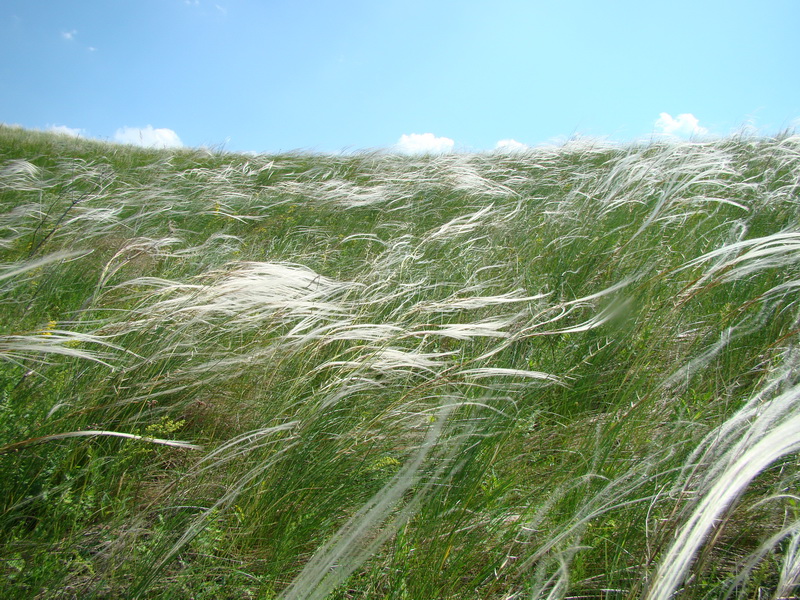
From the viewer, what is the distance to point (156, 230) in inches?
132

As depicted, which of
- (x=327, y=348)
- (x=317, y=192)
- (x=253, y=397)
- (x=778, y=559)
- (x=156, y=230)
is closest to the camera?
(x=778, y=559)

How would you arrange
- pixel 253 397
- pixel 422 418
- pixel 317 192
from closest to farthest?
pixel 422 418, pixel 253 397, pixel 317 192

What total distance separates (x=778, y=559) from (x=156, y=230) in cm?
362

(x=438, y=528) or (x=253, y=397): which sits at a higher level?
(x=253, y=397)

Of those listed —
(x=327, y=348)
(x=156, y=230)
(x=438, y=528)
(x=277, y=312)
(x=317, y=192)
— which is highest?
(x=317, y=192)

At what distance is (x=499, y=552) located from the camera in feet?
3.10

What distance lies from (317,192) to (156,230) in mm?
Answer: 1446

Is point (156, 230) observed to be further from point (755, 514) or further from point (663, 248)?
point (755, 514)

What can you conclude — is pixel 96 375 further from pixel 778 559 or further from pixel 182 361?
pixel 778 559

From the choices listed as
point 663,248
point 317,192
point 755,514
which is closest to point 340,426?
point 755,514

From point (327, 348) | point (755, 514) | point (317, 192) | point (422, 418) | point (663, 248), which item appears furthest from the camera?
point (317, 192)

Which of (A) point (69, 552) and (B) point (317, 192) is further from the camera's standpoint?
(B) point (317, 192)

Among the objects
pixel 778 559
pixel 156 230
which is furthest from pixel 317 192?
pixel 778 559

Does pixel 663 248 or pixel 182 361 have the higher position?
pixel 663 248
